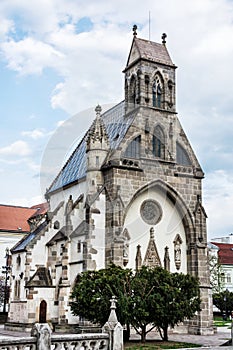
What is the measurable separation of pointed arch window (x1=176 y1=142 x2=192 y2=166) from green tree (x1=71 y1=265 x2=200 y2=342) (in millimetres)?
12400

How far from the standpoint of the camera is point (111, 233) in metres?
32.7

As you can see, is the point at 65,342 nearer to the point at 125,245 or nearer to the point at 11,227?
the point at 125,245

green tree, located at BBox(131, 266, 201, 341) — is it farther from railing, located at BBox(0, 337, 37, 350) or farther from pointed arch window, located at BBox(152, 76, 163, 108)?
pointed arch window, located at BBox(152, 76, 163, 108)

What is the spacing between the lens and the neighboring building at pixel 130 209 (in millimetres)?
33656

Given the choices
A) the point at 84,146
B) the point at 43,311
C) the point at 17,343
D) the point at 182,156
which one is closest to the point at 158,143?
the point at 182,156

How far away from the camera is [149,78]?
126ft

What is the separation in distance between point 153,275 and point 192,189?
11982 mm

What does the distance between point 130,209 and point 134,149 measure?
431 centimetres

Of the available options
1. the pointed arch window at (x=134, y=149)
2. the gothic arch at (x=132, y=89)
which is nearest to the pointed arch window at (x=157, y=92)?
the gothic arch at (x=132, y=89)

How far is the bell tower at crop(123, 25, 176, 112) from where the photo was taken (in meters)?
38.1

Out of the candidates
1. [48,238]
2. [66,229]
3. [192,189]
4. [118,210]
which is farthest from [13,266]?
[192,189]

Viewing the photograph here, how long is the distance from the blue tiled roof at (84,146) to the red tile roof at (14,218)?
90.4 ft

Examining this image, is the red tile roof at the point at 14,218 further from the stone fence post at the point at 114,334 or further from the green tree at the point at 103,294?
the stone fence post at the point at 114,334

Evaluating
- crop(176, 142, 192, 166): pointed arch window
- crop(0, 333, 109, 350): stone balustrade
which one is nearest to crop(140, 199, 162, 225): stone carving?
crop(176, 142, 192, 166): pointed arch window
